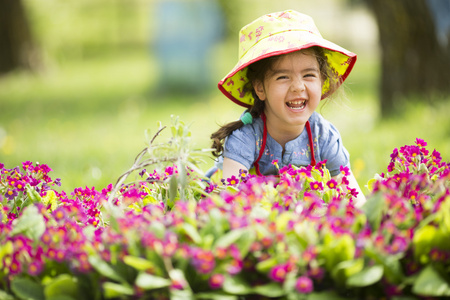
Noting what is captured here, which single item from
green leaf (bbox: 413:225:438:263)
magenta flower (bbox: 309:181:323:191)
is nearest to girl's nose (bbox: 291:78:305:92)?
magenta flower (bbox: 309:181:323:191)

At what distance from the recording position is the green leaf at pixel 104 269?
1.81 metres

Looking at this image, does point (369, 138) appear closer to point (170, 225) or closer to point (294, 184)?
point (294, 184)

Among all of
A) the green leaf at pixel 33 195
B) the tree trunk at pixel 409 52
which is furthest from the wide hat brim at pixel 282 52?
the tree trunk at pixel 409 52

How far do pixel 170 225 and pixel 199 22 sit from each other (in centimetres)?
968

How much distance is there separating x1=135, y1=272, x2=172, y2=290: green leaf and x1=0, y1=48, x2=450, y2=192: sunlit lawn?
94 cm

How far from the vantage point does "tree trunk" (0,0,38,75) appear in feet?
41.5

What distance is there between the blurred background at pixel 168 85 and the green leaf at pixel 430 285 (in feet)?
4.64

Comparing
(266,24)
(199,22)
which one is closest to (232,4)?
(199,22)

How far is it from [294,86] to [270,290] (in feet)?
4.73

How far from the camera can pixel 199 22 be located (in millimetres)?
11227

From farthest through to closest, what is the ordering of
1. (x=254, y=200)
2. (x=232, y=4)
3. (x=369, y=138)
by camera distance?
1. (x=232, y=4)
2. (x=369, y=138)
3. (x=254, y=200)

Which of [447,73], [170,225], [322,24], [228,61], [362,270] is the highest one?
[322,24]

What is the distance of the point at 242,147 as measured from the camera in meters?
3.12

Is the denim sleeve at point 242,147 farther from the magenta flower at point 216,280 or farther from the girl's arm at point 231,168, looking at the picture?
the magenta flower at point 216,280
